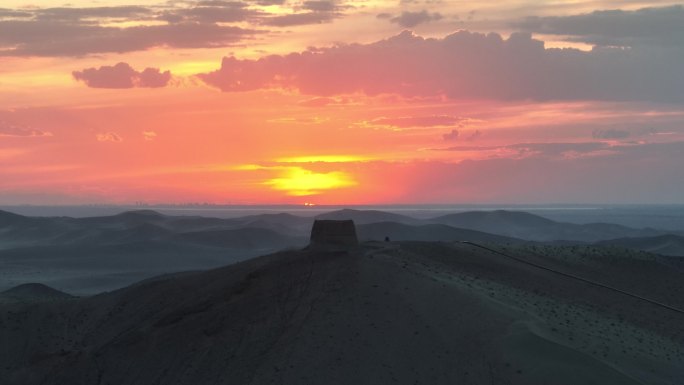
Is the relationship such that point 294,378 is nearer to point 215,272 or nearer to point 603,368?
point 603,368

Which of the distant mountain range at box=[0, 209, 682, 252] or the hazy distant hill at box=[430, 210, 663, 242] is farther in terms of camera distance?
the hazy distant hill at box=[430, 210, 663, 242]

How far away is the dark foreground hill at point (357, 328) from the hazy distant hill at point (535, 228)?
301 feet

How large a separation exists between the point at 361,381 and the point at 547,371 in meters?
5.10

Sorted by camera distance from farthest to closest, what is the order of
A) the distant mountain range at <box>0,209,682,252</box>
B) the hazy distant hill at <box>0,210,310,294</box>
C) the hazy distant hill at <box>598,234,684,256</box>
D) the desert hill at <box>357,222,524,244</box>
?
the distant mountain range at <box>0,209,682,252</box>
the desert hill at <box>357,222,524,244</box>
the hazy distant hill at <box>598,234,684,256</box>
the hazy distant hill at <box>0,210,310,294</box>

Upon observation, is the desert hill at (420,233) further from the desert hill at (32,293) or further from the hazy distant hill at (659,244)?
the desert hill at (32,293)

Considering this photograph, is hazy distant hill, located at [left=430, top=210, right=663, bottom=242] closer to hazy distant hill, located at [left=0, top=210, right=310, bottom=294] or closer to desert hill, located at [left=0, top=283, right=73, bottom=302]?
hazy distant hill, located at [left=0, top=210, right=310, bottom=294]

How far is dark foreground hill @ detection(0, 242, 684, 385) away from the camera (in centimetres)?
2109

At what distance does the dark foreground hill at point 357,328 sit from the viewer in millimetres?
21094

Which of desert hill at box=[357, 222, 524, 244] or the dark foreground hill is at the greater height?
desert hill at box=[357, 222, 524, 244]

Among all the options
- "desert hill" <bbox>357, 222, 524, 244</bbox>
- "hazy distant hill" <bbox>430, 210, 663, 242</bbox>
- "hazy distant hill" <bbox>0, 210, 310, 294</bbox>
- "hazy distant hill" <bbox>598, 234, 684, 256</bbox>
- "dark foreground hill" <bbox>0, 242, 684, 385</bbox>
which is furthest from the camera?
"hazy distant hill" <bbox>430, 210, 663, 242</bbox>

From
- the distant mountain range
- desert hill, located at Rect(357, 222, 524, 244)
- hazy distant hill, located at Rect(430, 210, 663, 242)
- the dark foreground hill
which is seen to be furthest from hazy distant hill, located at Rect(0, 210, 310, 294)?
hazy distant hill, located at Rect(430, 210, 663, 242)

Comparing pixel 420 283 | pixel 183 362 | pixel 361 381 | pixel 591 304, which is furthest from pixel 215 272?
pixel 591 304

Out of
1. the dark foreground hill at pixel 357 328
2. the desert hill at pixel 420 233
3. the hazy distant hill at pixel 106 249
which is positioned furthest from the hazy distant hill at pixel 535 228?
the dark foreground hill at pixel 357 328

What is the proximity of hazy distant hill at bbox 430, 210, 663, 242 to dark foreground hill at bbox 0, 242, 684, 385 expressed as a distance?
3616 inches
